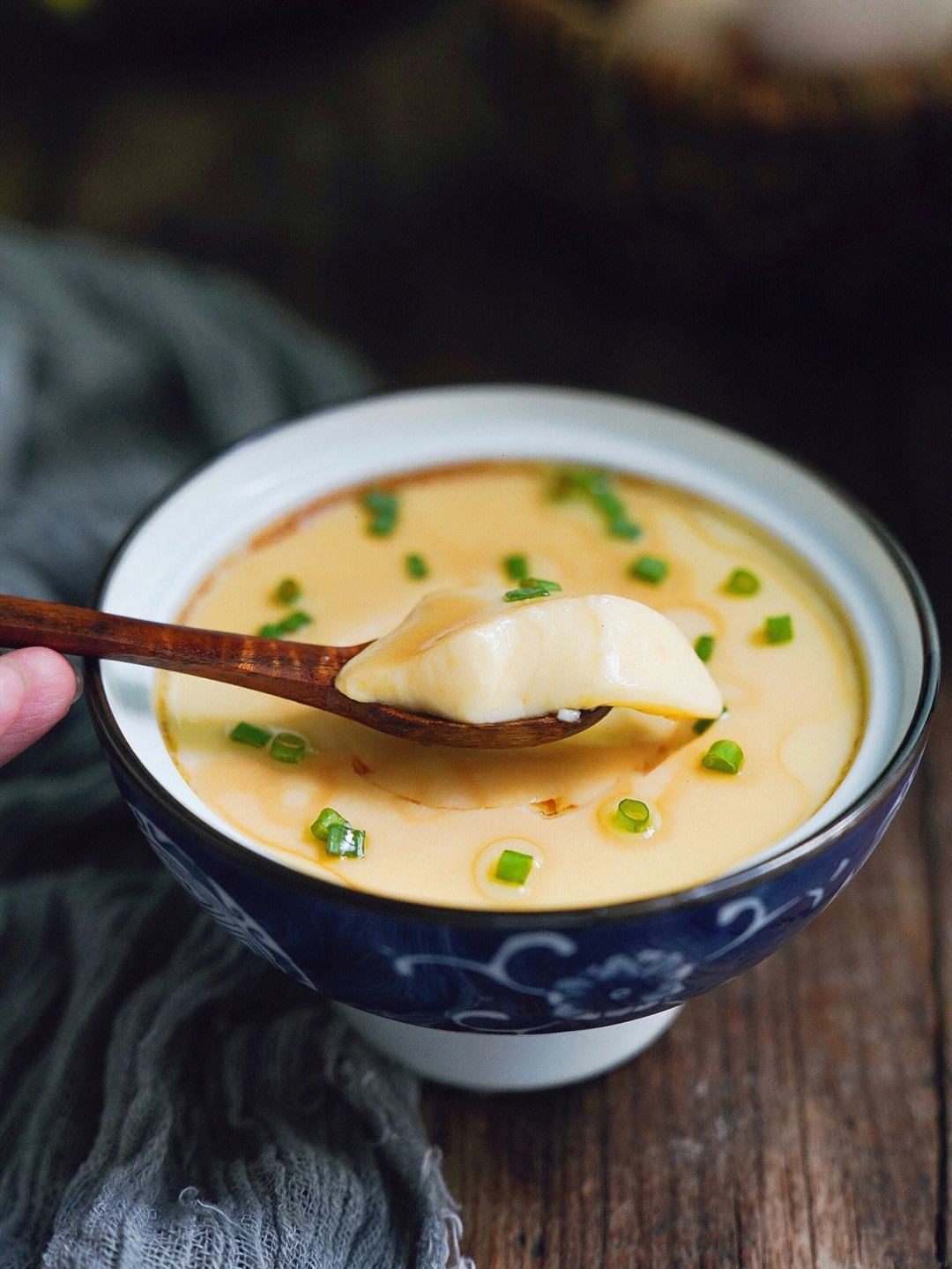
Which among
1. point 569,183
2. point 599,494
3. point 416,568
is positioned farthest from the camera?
point 569,183

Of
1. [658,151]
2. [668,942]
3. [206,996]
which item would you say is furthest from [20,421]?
[668,942]

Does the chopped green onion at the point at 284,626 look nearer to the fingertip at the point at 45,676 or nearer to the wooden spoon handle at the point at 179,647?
the wooden spoon handle at the point at 179,647

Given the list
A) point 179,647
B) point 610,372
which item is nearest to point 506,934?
point 179,647

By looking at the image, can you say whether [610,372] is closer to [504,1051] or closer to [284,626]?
[284,626]

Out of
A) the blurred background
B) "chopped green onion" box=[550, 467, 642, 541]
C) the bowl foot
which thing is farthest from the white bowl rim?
the blurred background

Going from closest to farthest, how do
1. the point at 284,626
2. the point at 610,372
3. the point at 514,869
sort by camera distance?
the point at 514,869 < the point at 284,626 < the point at 610,372

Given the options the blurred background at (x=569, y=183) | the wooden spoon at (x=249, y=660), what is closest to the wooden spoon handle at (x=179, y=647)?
the wooden spoon at (x=249, y=660)

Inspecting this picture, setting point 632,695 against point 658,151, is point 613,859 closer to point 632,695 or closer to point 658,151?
point 632,695
